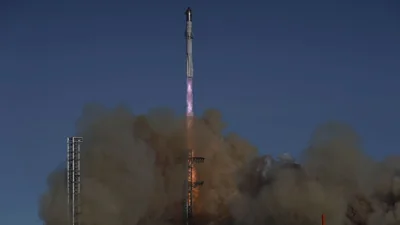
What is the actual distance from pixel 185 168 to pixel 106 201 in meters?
12.9

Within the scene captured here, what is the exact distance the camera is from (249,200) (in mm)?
105250

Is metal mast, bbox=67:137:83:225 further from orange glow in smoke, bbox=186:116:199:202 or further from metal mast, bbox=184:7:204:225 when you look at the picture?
orange glow in smoke, bbox=186:116:199:202

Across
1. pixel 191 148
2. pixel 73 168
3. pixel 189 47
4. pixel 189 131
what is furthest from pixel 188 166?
pixel 73 168

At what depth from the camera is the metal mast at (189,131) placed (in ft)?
323

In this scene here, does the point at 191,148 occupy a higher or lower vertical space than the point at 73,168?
higher

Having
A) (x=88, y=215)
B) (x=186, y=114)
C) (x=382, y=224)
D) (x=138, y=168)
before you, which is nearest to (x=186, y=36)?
(x=186, y=114)

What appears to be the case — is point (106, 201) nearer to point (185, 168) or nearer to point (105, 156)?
point (105, 156)

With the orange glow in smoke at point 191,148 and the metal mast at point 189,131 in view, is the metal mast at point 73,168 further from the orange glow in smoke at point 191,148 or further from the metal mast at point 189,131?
the orange glow in smoke at point 191,148

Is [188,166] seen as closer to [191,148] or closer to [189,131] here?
[191,148]

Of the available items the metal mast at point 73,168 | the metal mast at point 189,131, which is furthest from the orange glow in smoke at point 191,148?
the metal mast at point 73,168

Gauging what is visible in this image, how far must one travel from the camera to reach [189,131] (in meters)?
104

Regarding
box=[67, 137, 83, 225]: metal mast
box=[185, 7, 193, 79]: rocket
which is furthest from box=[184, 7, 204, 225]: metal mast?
box=[67, 137, 83, 225]: metal mast

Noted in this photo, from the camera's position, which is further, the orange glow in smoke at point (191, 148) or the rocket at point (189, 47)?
the orange glow in smoke at point (191, 148)

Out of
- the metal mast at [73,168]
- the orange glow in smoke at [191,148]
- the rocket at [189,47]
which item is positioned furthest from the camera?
the orange glow in smoke at [191,148]
